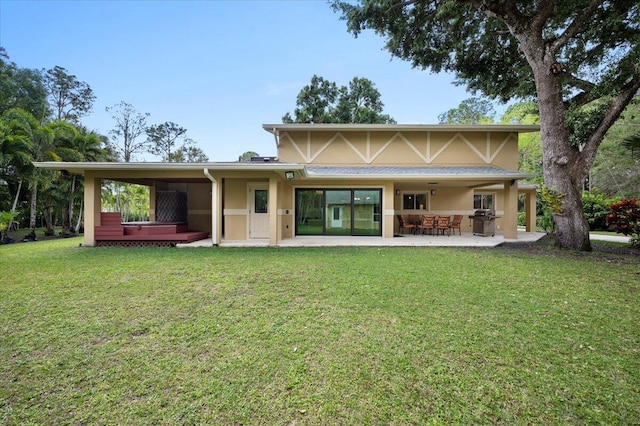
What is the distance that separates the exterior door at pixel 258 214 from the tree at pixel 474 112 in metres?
33.4

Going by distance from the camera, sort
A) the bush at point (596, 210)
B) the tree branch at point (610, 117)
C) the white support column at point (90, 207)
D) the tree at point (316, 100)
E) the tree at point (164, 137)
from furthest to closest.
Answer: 1. the tree at point (164, 137)
2. the tree at point (316, 100)
3. the bush at point (596, 210)
4. the white support column at point (90, 207)
5. the tree branch at point (610, 117)

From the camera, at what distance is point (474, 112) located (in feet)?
117

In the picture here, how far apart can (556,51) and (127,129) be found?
2950cm

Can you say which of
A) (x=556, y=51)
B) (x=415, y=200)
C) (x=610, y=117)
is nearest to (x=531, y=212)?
(x=415, y=200)

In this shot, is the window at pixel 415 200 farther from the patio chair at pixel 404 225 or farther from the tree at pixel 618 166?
the tree at pixel 618 166

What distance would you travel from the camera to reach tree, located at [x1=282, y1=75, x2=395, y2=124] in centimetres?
2478

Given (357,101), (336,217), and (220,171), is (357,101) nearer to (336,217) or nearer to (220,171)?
(336,217)

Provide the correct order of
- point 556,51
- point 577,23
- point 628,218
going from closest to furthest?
point 577,23 < point 556,51 < point 628,218

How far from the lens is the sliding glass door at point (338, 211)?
11766mm

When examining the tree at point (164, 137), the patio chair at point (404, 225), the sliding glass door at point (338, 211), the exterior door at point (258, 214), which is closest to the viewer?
the exterior door at point (258, 214)

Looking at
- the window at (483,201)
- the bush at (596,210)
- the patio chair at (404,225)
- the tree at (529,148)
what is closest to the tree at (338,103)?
the window at (483,201)

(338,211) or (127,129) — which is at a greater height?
(127,129)

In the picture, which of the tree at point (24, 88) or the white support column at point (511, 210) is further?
the tree at point (24, 88)

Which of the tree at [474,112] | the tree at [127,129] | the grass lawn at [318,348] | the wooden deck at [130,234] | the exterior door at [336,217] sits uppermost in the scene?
the tree at [474,112]
